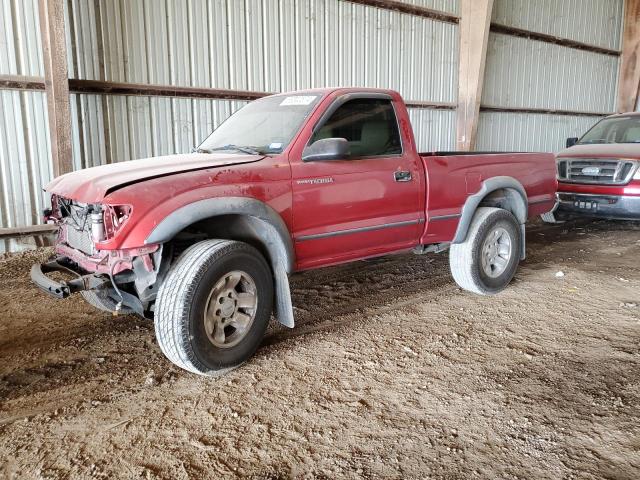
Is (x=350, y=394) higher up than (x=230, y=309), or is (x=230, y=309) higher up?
(x=230, y=309)

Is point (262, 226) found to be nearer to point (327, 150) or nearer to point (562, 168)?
point (327, 150)

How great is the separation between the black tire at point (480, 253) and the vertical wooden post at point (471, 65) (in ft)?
22.3

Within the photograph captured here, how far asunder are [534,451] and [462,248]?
2.57m

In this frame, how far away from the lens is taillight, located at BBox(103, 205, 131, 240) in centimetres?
301

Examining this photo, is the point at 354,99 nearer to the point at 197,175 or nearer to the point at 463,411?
the point at 197,175

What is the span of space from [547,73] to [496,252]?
10864mm

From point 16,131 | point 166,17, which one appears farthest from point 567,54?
point 16,131

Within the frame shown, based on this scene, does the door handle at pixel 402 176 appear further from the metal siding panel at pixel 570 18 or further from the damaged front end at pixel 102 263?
the metal siding panel at pixel 570 18

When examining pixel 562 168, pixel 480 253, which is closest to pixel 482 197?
pixel 480 253

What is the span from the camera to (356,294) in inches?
199

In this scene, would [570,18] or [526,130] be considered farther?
[570,18]

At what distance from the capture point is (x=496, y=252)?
5.16 meters

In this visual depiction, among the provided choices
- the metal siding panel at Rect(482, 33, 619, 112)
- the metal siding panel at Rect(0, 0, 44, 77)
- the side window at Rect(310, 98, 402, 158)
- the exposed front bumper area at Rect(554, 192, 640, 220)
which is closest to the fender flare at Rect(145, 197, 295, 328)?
the side window at Rect(310, 98, 402, 158)

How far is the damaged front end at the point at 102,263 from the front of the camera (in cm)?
304
